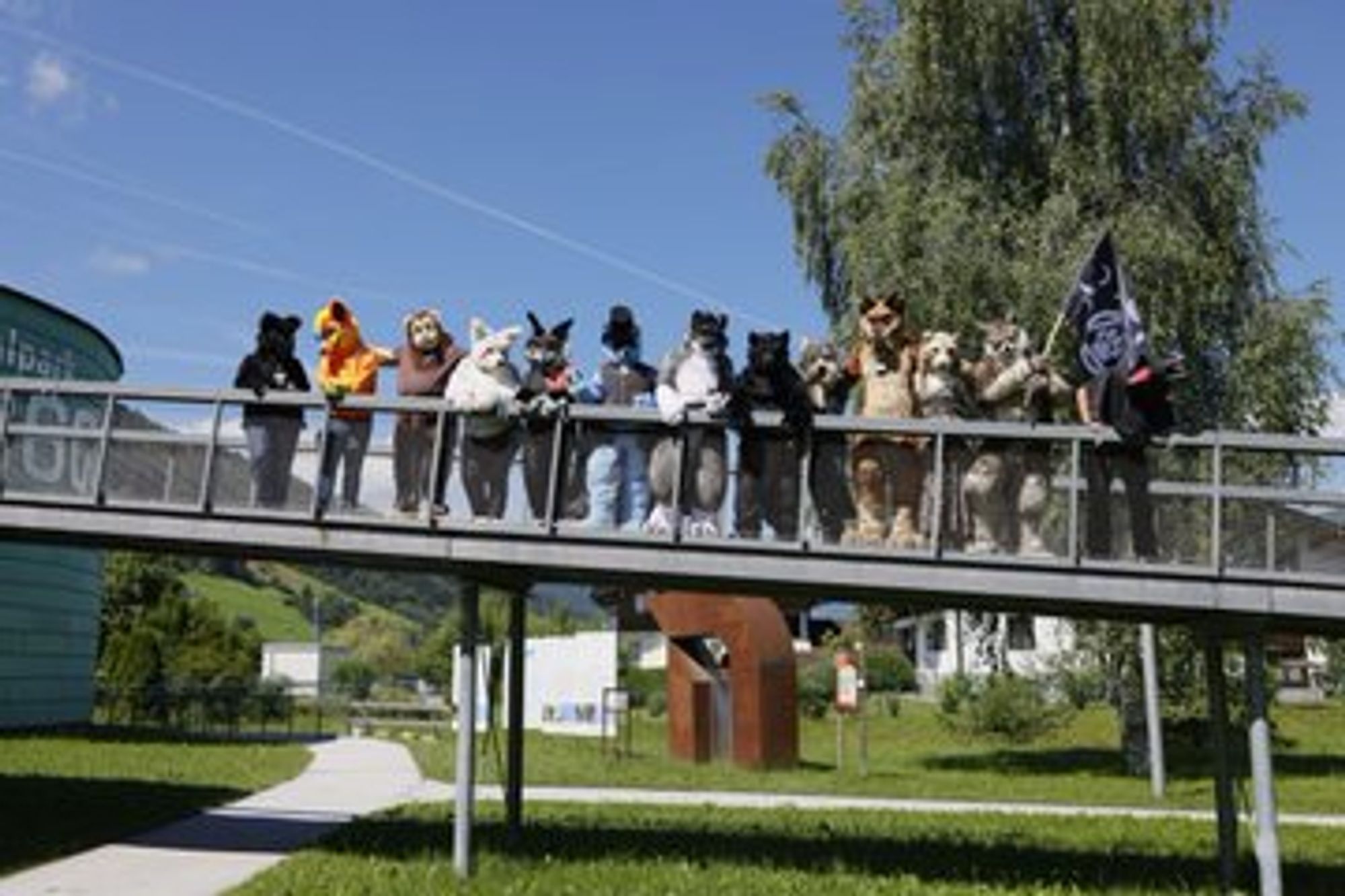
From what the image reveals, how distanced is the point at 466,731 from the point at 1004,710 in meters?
22.3

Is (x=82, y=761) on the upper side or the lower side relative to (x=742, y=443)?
lower

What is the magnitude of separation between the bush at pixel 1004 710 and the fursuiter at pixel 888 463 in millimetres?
21033

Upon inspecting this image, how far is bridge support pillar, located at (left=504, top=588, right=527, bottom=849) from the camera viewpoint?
13422 millimetres

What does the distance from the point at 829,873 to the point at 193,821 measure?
6904 mm

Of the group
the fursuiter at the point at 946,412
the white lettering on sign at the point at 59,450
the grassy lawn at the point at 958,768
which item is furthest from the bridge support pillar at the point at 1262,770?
the white lettering on sign at the point at 59,450

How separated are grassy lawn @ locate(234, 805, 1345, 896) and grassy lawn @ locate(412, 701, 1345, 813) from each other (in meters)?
2.09

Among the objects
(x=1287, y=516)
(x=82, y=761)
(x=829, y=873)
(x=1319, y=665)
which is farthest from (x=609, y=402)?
(x=1319, y=665)

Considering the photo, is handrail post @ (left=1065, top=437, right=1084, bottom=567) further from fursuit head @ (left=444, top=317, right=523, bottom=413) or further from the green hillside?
the green hillside

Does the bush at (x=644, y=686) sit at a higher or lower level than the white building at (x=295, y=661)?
lower

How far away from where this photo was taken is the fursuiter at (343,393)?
477 inches

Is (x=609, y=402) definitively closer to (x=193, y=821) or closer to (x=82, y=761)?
(x=193, y=821)

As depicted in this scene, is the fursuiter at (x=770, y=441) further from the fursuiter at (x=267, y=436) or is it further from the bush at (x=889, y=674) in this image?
the bush at (x=889, y=674)

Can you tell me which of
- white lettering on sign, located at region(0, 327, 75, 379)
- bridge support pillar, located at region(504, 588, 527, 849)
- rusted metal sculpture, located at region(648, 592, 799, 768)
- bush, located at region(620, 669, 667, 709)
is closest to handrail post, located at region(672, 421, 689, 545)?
bridge support pillar, located at region(504, 588, 527, 849)

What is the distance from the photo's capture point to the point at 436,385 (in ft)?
40.5
